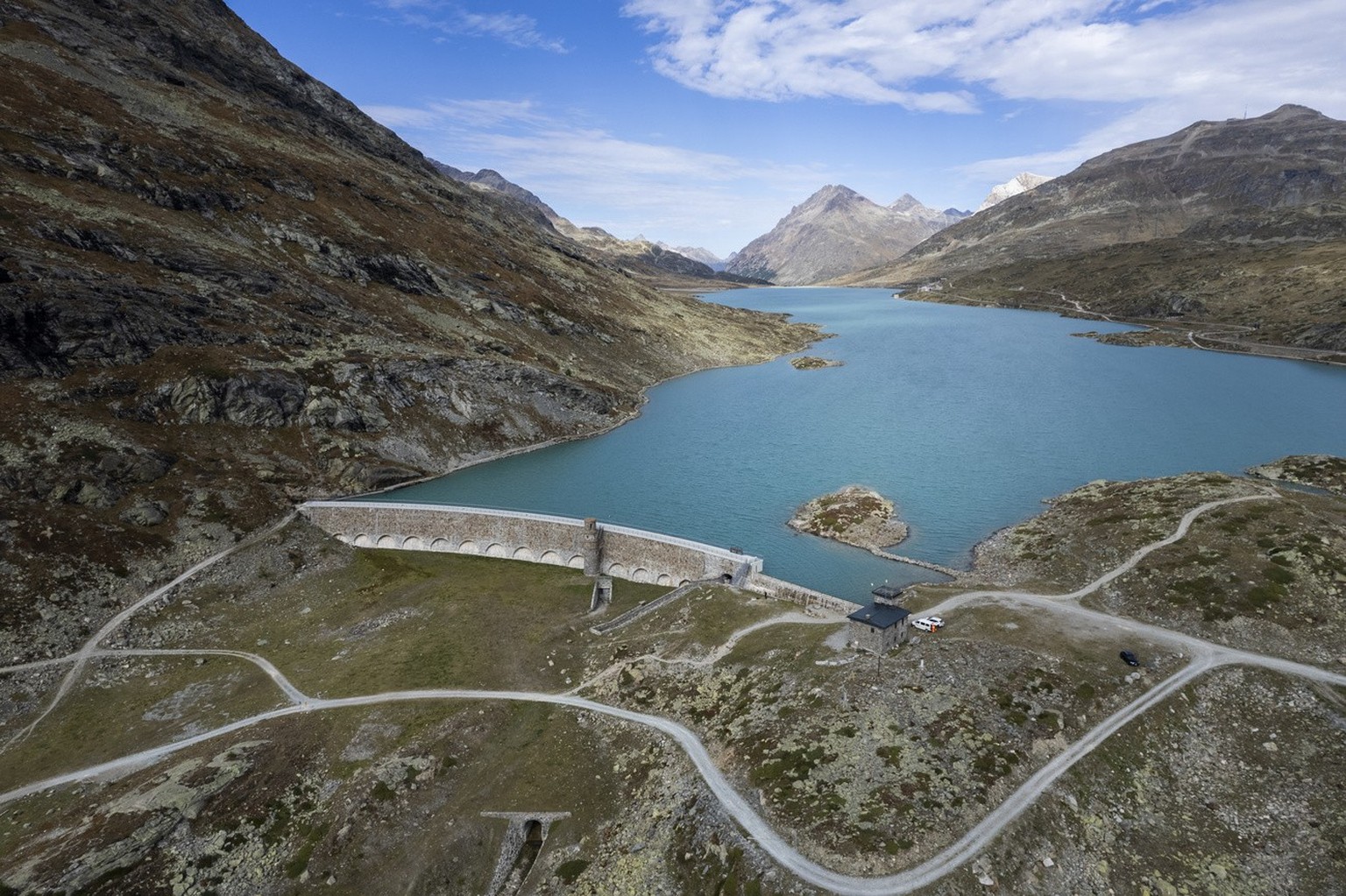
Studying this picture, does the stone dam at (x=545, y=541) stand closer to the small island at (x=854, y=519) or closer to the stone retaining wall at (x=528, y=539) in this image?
the stone retaining wall at (x=528, y=539)

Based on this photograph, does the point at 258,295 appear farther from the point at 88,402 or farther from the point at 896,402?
the point at 896,402

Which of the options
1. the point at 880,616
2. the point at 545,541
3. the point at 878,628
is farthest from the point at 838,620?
the point at 545,541

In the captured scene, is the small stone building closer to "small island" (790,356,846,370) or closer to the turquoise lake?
the turquoise lake

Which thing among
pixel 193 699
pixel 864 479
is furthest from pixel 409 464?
pixel 864 479

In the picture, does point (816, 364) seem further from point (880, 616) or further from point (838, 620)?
point (880, 616)

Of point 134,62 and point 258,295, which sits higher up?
point 134,62

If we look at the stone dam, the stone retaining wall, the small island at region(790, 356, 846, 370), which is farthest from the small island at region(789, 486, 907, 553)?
the small island at region(790, 356, 846, 370)

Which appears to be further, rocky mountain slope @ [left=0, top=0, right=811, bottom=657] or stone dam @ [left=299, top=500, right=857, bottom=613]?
rocky mountain slope @ [left=0, top=0, right=811, bottom=657]
